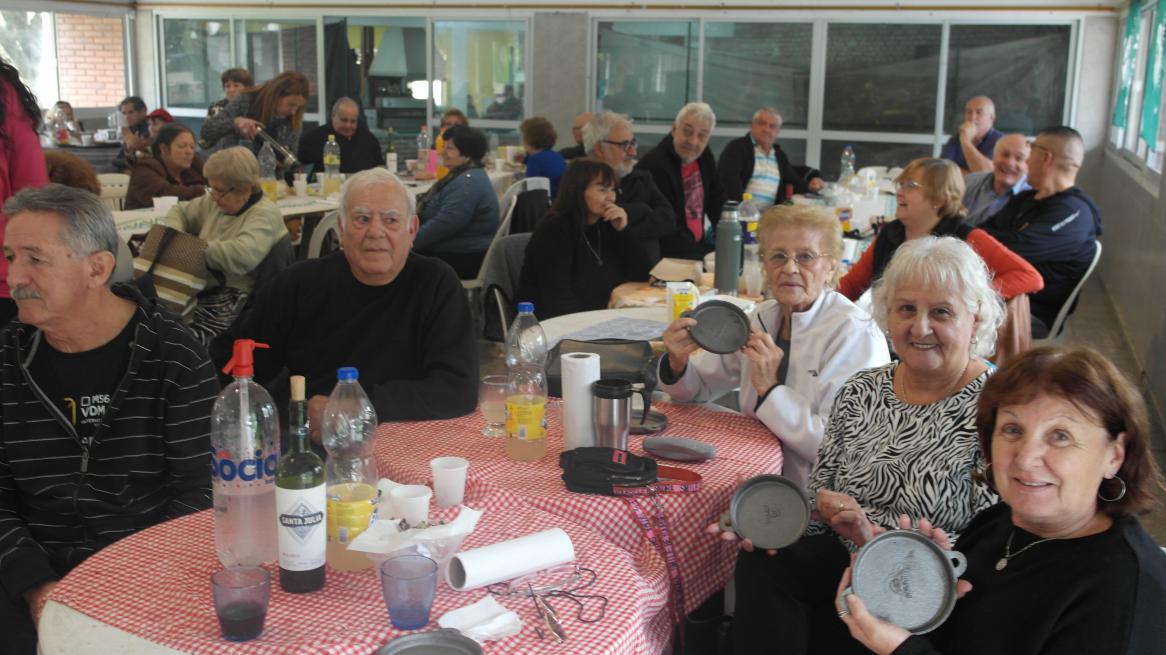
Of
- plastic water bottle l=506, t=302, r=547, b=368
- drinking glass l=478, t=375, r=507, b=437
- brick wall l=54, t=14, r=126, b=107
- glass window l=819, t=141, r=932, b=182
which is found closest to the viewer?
drinking glass l=478, t=375, r=507, b=437

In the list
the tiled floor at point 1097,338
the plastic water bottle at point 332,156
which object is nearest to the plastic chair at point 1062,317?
the tiled floor at point 1097,338

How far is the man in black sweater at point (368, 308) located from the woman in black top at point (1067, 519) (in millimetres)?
1507

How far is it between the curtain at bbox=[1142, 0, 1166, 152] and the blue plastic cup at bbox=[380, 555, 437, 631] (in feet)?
22.1

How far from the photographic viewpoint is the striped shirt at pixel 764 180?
742 cm

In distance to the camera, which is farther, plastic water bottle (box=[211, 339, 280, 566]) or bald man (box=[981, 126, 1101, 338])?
bald man (box=[981, 126, 1101, 338])

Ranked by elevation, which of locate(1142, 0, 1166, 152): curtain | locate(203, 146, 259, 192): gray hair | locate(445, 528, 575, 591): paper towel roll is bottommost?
locate(445, 528, 575, 591): paper towel roll

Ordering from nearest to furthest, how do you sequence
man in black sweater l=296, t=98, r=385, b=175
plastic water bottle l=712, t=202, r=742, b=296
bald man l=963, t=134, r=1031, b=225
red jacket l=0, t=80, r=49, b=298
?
red jacket l=0, t=80, r=49, b=298 → plastic water bottle l=712, t=202, r=742, b=296 → bald man l=963, t=134, r=1031, b=225 → man in black sweater l=296, t=98, r=385, b=175

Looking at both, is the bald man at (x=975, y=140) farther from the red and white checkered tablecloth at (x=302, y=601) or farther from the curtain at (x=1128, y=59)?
the red and white checkered tablecloth at (x=302, y=601)

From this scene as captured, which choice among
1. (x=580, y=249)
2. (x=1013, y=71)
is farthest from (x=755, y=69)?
(x=580, y=249)

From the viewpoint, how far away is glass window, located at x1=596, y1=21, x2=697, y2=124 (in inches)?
440

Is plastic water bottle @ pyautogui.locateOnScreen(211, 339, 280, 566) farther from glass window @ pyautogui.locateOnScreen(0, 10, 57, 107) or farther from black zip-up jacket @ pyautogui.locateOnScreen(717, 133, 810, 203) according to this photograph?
glass window @ pyautogui.locateOnScreen(0, 10, 57, 107)

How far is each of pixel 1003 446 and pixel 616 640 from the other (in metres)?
0.67

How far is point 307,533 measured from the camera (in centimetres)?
159

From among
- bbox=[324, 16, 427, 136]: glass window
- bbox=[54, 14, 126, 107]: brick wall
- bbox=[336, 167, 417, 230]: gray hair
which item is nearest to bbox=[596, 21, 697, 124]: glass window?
bbox=[324, 16, 427, 136]: glass window
